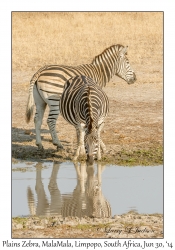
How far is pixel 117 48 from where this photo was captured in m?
14.8

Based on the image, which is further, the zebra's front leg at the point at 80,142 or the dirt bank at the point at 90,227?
the zebra's front leg at the point at 80,142

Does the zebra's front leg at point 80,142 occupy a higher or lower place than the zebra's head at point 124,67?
lower

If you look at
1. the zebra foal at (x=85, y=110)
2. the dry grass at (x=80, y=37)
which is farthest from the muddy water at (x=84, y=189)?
the dry grass at (x=80, y=37)

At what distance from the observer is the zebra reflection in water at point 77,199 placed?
28.8 ft

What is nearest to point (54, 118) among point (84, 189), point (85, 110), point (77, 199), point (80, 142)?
point (80, 142)

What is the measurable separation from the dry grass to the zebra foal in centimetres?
893

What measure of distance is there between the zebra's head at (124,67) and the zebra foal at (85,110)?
2.70 m

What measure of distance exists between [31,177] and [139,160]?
6.69 feet

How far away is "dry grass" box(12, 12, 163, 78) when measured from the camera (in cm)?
2236

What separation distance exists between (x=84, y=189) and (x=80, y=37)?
632 inches

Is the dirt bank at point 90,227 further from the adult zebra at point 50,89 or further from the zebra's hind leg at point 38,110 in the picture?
the zebra's hind leg at point 38,110

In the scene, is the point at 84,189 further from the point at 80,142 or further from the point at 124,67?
the point at 124,67

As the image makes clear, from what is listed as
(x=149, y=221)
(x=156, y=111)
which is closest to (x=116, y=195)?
(x=149, y=221)

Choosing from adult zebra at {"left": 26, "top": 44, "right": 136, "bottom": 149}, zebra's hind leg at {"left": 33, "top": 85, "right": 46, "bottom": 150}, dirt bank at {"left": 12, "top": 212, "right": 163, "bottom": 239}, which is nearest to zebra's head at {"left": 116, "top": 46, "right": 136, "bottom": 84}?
adult zebra at {"left": 26, "top": 44, "right": 136, "bottom": 149}
